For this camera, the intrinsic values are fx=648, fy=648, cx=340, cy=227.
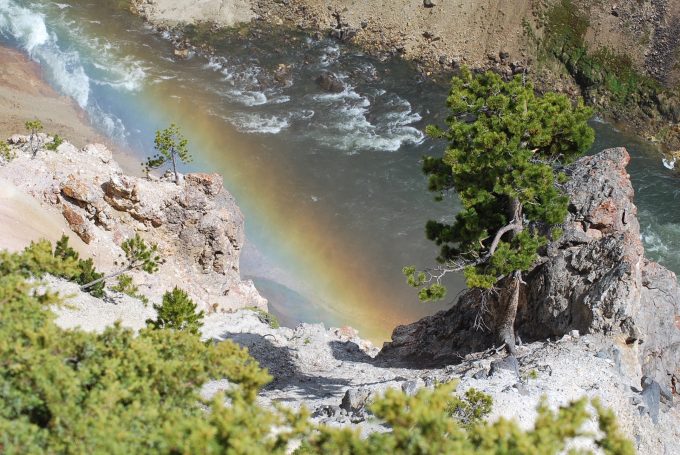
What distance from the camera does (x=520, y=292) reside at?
114ft

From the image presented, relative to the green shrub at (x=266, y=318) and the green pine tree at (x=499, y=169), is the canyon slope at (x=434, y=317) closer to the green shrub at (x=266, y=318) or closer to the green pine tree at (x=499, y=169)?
the green shrub at (x=266, y=318)

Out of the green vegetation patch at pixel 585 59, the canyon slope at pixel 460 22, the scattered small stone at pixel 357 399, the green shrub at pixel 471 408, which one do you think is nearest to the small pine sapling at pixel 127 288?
the scattered small stone at pixel 357 399

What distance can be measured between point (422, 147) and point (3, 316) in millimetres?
54909

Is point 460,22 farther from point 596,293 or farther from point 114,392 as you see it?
point 114,392

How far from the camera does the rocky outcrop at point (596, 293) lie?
30.6 meters

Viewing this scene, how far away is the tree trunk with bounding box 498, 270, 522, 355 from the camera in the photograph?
1221 inches

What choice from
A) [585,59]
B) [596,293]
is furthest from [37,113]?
[585,59]

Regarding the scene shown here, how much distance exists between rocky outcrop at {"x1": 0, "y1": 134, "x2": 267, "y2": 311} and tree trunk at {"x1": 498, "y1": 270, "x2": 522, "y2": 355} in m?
21.5

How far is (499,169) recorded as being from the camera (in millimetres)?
27688

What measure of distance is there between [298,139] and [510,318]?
136ft

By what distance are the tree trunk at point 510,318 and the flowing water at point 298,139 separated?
2103 centimetres

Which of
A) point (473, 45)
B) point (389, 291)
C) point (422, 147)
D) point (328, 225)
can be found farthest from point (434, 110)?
point (389, 291)

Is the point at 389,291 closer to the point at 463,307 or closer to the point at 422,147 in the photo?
the point at 463,307

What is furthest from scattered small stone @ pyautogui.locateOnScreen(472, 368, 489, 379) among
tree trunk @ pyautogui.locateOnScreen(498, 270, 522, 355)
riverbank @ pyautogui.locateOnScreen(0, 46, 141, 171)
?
riverbank @ pyautogui.locateOnScreen(0, 46, 141, 171)
